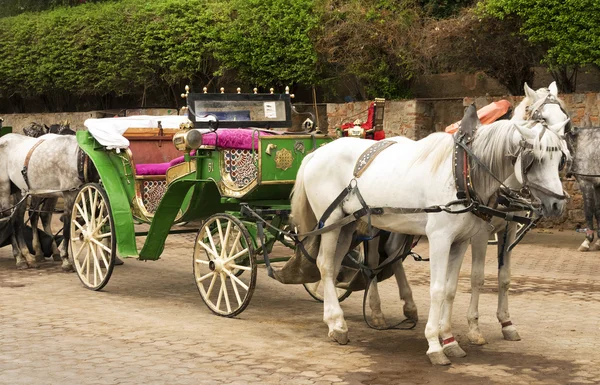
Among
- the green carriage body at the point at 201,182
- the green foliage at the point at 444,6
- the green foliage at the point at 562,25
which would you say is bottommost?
the green carriage body at the point at 201,182

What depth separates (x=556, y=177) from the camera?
6305mm

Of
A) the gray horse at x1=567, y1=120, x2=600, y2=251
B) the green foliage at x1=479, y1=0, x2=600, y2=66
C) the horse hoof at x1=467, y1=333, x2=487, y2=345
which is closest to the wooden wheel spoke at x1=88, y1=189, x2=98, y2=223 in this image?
the horse hoof at x1=467, y1=333, x2=487, y2=345

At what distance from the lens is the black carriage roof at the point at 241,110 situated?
9.12 metres

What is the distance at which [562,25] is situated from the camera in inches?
564

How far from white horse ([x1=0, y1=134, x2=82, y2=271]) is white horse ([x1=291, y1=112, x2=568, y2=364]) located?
4.15m

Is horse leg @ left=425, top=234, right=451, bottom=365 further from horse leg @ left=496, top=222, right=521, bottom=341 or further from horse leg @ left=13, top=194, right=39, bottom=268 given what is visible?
horse leg @ left=13, top=194, right=39, bottom=268

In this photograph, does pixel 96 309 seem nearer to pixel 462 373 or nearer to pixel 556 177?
pixel 462 373

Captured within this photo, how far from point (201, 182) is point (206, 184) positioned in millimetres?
66

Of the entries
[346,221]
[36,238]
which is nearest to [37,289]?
[36,238]

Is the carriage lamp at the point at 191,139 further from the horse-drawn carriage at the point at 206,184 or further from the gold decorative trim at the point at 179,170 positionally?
the gold decorative trim at the point at 179,170

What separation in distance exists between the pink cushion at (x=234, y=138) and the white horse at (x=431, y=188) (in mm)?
754

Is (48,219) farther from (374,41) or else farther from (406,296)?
(374,41)

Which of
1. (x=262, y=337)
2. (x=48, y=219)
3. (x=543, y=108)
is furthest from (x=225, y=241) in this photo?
(x=48, y=219)

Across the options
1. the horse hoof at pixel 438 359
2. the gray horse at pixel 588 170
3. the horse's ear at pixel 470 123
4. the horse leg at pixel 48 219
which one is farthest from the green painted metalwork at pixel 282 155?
the gray horse at pixel 588 170
